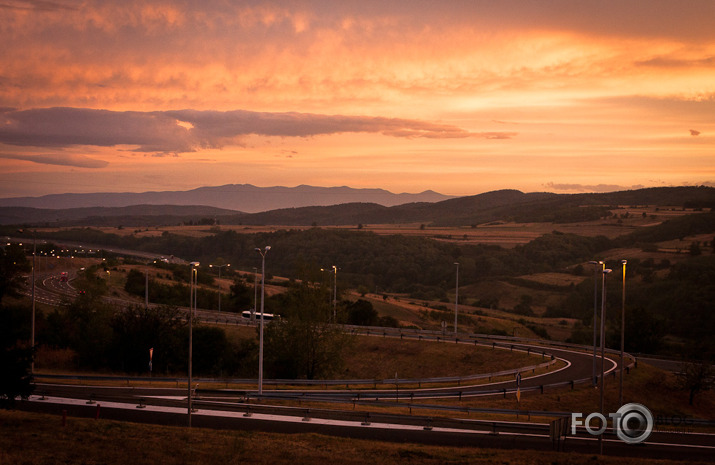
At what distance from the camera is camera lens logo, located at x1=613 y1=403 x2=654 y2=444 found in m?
26.5

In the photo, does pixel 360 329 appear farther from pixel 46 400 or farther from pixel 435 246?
pixel 435 246

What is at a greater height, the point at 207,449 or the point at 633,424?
the point at 207,449

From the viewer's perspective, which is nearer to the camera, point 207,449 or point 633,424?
point 207,449

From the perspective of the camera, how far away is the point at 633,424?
30.6 m

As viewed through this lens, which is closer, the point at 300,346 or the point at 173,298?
the point at 300,346

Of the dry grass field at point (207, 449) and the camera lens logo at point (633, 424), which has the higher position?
the dry grass field at point (207, 449)

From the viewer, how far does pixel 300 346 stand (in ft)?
166

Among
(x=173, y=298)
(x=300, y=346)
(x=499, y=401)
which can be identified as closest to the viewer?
(x=499, y=401)

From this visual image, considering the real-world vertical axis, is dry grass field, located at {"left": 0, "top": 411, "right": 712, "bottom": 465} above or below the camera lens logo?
above

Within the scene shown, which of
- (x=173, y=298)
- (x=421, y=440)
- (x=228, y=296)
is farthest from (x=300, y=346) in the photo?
(x=228, y=296)

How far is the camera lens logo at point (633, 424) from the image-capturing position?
1044 inches

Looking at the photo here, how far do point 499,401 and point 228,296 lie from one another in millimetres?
63191

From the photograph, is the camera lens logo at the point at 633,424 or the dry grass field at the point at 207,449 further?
the camera lens logo at the point at 633,424

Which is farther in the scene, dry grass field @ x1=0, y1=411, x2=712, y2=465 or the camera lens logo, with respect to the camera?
the camera lens logo
